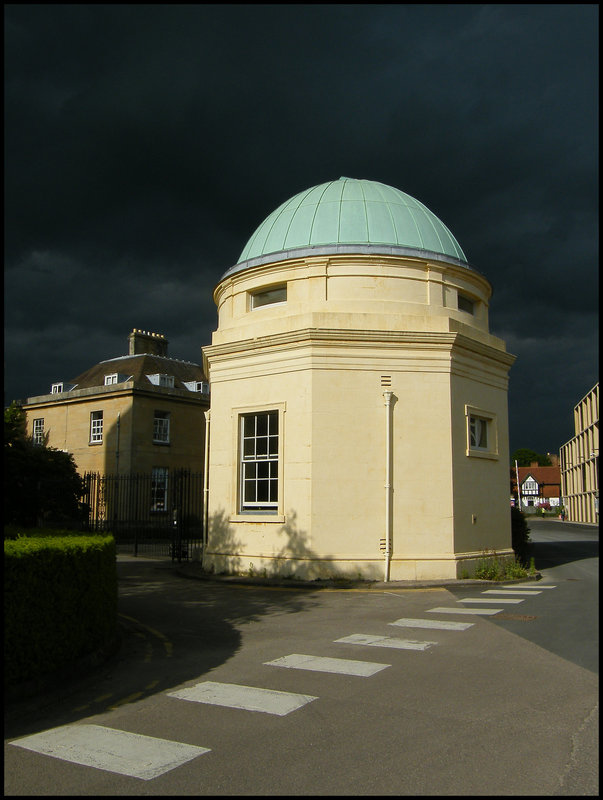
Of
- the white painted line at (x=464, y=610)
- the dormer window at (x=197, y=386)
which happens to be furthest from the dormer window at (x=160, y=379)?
the white painted line at (x=464, y=610)

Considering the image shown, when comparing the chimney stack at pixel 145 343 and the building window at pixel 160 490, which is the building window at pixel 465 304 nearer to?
the building window at pixel 160 490

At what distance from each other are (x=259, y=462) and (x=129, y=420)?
21.1m

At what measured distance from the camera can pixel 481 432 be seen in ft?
58.2

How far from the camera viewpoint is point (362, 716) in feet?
20.5

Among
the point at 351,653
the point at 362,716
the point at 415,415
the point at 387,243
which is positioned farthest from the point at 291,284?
the point at 362,716

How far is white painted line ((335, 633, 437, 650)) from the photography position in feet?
29.8

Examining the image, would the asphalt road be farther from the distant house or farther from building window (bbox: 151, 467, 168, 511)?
building window (bbox: 151, 467, 168, 511)

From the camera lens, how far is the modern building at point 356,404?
1547cm

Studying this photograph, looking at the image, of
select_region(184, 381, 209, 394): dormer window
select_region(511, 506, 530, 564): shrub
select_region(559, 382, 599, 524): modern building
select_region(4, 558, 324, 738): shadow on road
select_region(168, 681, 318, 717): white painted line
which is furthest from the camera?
select_region(184, 381, 209, 394): dormer window

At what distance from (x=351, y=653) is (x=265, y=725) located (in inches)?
116

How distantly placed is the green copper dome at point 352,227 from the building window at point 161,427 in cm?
2046

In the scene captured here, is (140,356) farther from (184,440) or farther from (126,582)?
(126,582)

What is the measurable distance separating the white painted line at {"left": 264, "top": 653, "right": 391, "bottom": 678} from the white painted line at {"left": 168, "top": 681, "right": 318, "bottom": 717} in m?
0.97

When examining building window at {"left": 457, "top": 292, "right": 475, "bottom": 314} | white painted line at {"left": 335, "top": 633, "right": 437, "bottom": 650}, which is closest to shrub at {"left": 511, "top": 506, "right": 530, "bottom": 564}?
building window at {"left": 457, "top": 292, "right": 475, "bottom": 314}
